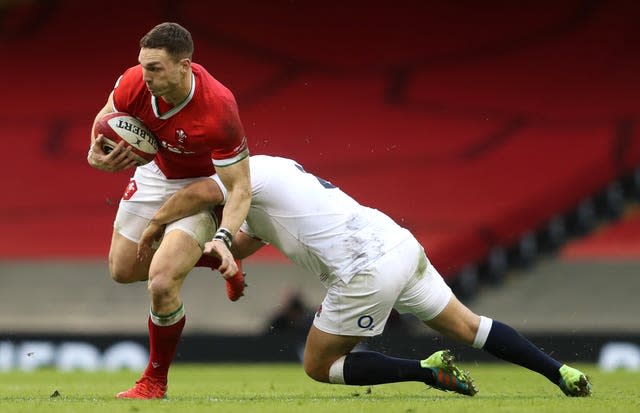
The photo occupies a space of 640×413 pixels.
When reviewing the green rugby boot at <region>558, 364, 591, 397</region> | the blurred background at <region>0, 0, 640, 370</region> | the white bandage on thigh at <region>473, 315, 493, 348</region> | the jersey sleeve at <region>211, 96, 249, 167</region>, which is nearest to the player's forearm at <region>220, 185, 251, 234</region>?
the jersey sleeve at <region>211, 96, 249, 167</region>

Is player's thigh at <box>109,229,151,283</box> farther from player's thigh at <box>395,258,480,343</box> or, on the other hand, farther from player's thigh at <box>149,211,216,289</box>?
player's thigh at <box>395,258,480,343</box>

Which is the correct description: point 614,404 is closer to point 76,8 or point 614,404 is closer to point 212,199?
point 212,199

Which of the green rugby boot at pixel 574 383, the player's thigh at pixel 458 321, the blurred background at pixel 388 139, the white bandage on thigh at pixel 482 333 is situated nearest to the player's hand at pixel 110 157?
the player's thigh at pixel 458 321

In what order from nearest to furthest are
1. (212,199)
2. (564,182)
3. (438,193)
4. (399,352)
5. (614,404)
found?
(614,404) → (212,199) → (399,352) → (564,182) → (438,193)

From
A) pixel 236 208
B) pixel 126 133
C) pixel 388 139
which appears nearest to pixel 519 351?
pixel 236 208

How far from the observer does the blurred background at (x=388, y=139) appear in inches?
691

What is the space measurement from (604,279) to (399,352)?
17.4ft

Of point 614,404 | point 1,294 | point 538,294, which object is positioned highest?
point 614,404

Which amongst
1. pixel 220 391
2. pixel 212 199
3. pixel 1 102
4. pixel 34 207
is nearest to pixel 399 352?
pixel 220 391

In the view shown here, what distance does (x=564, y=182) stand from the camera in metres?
17.6

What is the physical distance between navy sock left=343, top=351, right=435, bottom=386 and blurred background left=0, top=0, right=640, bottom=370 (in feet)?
26.8

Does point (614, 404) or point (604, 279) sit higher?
point (614, 404)

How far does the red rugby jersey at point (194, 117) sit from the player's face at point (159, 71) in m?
0.19

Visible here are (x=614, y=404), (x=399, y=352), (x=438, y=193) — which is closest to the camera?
(x=614, y=404)
